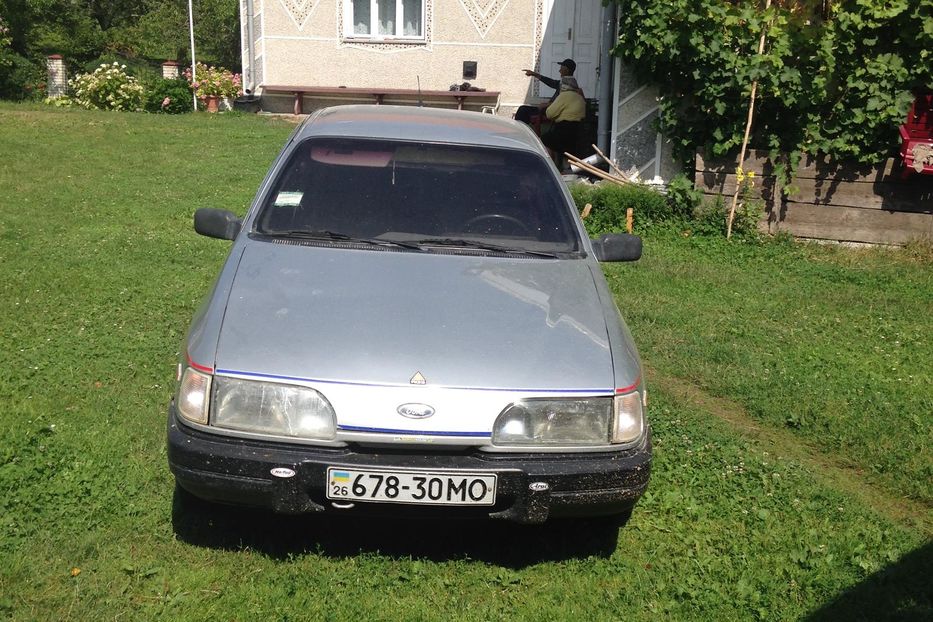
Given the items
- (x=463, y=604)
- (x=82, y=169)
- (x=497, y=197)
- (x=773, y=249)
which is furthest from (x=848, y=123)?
(x=82, y=169)

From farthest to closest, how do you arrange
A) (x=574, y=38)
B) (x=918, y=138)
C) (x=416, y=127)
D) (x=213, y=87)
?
(x=213, y=87), (x=574, y=38), (x=918, y=138), (x=416, y=127)

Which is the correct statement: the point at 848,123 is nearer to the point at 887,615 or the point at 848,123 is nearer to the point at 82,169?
the point at 887,615

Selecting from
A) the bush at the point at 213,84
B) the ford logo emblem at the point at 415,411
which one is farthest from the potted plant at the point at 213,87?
the ford logo emblem at the point at 415,411

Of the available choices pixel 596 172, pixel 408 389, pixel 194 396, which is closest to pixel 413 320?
pixel 408 389

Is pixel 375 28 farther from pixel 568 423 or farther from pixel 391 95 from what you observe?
pixel 568 423

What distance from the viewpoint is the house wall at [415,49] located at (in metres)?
→ 18.0

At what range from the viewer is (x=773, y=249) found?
9.32 meters

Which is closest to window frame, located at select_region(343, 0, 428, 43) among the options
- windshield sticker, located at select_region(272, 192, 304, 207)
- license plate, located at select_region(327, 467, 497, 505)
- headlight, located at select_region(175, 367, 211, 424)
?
windshield sticker, located at select_region(272, 192, 304, 207)

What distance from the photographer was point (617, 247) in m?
5.00

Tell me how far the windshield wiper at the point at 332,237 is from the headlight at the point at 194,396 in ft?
3.62

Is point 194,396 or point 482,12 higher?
point 482,12

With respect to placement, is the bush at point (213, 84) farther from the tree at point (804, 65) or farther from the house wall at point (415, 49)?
the tree at point (804, 65)

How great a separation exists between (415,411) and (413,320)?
1.59ft

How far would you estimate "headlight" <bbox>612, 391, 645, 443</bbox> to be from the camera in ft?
11.9
